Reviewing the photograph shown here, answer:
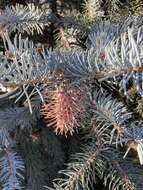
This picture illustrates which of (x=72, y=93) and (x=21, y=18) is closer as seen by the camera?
(x=72, y=93)

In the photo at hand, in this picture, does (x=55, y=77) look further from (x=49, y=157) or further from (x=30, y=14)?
(x=49, y=157)

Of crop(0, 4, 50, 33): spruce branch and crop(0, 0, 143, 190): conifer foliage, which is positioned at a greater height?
crop(0, 4, 50, 33): spruce branch

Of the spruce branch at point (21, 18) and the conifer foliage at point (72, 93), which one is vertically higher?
the spruce branch at point (21, 18)

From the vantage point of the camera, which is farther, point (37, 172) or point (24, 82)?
point (37, 172)

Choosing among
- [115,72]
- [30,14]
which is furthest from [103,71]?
[30,14]

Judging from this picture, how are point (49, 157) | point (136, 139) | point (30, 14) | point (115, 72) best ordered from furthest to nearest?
1. point (49, 157)
2. point (30, 14)
3. point (136, 139)
4. point (115, 72)

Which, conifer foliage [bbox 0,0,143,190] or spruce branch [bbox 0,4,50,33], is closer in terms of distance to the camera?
conifer foliage [bbox 0,0,143,190]

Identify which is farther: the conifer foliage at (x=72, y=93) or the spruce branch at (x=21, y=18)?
the spruce branch at (x=21, y=18)

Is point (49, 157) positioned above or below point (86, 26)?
below
